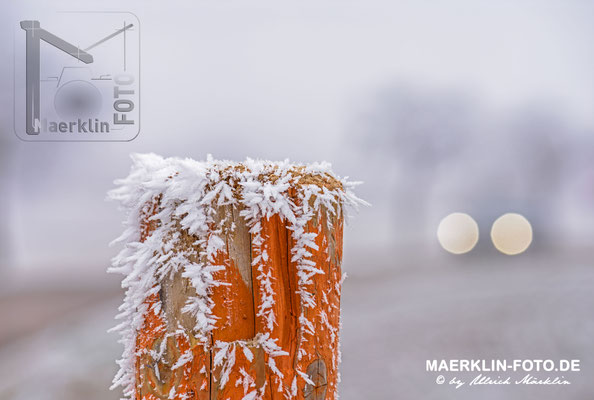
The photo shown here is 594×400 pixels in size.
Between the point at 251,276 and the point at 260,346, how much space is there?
0.29 feet

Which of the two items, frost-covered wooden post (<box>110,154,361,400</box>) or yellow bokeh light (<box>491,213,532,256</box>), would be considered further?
yellow bokeh light (<box>491,213,532,256</box>)

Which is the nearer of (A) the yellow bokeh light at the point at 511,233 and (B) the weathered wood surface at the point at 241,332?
(B) the weathered wood surface at the point at 241,332

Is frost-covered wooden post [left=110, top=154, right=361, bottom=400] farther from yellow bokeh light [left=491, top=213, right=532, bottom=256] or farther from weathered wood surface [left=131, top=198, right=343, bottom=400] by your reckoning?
yellow bokeh light [left=491, top=213, right=532, bottom=256]

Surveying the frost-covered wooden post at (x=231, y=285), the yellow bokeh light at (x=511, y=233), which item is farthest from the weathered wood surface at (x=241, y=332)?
the yellow bokeh light at (x=511, y=233)

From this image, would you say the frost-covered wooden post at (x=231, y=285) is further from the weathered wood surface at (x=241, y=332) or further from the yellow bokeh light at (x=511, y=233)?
the yellow bokeh light at (x=511, y=233)

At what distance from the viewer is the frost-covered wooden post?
52 cm

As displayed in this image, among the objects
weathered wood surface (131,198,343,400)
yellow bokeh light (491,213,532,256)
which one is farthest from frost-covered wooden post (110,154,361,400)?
yellow bokeh light (491,213,532,256)

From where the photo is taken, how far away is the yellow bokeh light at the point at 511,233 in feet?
7.97

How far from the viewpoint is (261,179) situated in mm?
543

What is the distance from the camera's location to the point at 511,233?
2.52 m

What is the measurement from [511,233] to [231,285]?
7.95ft

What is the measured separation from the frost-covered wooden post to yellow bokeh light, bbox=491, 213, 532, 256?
7.16ft

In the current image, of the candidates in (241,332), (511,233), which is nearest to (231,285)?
(241,332)

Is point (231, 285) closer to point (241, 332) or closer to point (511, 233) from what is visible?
point (241, 332)
